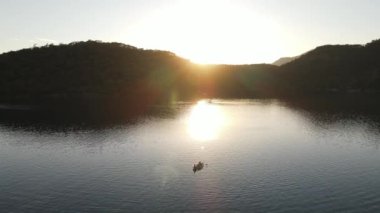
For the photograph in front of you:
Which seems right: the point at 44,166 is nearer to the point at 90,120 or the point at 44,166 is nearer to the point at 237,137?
the point at 237,137

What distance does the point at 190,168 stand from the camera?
85.6 metres

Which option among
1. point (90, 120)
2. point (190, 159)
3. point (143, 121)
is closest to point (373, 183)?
point (190, 159)

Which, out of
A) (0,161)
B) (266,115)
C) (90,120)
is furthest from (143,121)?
(0,161)

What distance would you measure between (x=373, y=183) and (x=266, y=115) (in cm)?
11615

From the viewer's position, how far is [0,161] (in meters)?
92.9

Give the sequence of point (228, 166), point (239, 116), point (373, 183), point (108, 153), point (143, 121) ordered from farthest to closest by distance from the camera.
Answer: point (239, 116) < point (143, 121) < point (108, 153) < point (228, 166) < point (373, 183)

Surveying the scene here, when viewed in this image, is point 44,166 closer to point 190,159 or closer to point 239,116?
point 190,159

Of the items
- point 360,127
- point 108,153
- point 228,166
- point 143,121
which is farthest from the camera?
point 143,121

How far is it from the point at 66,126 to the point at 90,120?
19314 mm

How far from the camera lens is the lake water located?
63.0 meters

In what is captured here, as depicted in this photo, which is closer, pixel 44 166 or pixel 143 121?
pixel 44 166

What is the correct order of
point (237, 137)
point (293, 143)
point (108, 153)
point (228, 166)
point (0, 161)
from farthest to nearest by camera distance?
point (237, 137), point (293, 143), point (108, 153), point (0, 161), point (228, 166)

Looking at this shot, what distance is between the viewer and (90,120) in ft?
547

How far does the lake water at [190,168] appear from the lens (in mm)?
63037
